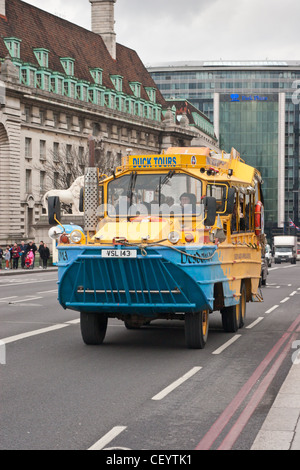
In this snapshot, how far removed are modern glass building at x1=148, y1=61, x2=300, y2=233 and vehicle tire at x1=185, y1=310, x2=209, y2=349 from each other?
13929 cm

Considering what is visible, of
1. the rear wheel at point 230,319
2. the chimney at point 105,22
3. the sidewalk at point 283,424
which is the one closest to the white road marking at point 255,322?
the rear wheel at point 230,319

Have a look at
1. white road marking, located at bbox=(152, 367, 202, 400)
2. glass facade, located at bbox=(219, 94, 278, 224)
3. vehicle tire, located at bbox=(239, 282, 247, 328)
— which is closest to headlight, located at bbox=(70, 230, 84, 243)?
white road marking, located at bbox=(152, 367, 202, 400)

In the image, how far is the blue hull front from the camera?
12359 millimetres

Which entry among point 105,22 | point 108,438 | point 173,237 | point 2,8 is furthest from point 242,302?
point 105,22

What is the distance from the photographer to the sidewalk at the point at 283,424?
23.7 ft

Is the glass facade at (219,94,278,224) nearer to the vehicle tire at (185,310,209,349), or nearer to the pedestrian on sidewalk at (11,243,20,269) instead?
the pedestrian on sidewalk at (11,243,20,269)

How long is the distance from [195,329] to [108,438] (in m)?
5.67

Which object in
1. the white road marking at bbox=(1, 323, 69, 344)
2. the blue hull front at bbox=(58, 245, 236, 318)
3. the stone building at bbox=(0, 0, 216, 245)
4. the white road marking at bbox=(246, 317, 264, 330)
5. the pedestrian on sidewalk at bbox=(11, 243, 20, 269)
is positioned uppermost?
the stone building at bbox=(0, 0, 216, 245)

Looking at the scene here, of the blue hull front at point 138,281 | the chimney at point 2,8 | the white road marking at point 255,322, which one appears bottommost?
the white road marking at point 255,322

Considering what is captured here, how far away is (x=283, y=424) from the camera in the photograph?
7.96 meters

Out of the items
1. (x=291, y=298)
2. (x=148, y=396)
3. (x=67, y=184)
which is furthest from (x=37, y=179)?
(x=148, y=396)

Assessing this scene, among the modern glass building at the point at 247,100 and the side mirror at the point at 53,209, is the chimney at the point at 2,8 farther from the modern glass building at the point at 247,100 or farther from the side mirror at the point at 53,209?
the modern glass building at the point at 247,100

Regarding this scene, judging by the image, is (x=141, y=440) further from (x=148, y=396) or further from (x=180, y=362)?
(x=180, y=362)
